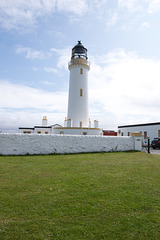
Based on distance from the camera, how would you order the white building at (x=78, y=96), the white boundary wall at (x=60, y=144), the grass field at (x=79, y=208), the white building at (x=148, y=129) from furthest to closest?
the white building at (x=148, y=129) → the white building at (x=78, y=96) → the white boundary wall at (x=60, y=144) → the grass field at (x=79, y=208)

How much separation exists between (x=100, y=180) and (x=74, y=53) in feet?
72.3

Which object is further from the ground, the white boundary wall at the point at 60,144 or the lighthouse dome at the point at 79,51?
the lighthouse dome at the point at 79,51

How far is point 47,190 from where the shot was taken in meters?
4.72

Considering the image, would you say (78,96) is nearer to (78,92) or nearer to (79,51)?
(78,92)

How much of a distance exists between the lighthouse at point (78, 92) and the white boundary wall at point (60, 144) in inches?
321

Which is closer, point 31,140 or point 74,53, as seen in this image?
point 31,140

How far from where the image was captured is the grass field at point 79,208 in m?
2.84

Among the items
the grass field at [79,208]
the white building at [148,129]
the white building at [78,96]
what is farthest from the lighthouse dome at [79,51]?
the grass field at [79,208]

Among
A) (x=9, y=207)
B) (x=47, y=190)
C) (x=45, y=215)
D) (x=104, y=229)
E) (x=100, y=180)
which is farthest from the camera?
(x=100, y=180)

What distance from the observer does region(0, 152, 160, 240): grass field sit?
2836 mm

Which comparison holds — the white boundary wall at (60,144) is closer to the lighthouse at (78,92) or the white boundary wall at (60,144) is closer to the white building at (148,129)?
the lighthouse at (78,92)

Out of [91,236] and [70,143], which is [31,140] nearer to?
[70,143]

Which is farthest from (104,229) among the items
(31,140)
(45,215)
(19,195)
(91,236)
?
(31,140)

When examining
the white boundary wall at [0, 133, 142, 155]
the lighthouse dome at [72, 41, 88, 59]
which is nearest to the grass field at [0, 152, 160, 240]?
the white boundary wall at [0, 133, 142, 155]
